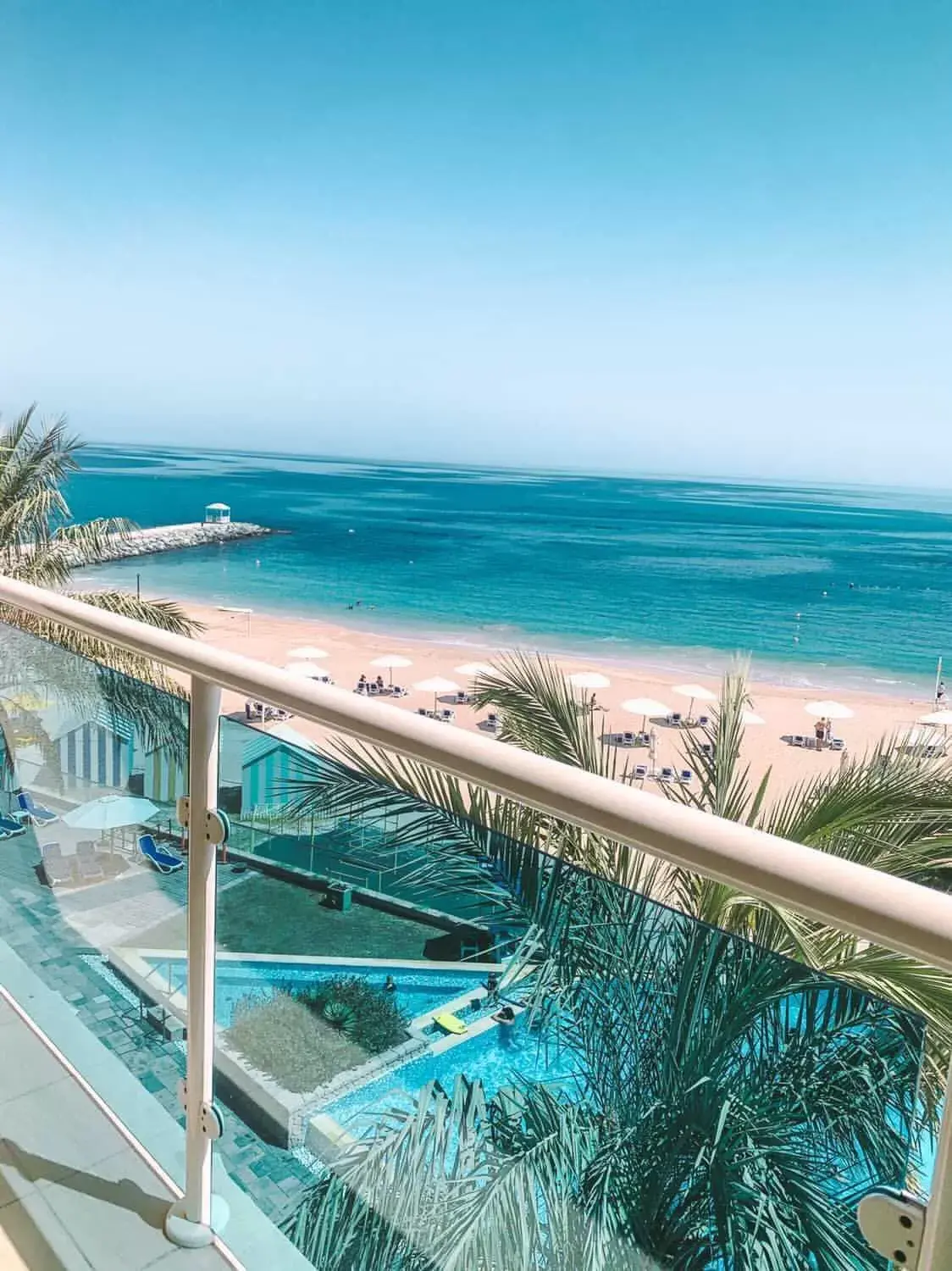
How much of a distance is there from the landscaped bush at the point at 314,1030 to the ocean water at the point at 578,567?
83.9 feet

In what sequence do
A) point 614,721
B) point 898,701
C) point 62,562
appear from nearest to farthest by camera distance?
point 62,562 → point 614,721 → point 898,701

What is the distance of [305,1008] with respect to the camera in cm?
124

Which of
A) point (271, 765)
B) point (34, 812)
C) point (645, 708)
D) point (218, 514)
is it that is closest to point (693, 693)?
point (645, 708)

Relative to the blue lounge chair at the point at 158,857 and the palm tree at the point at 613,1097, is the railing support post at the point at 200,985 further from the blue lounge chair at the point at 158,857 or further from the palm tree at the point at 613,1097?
the palm tree at the point at 613,1097

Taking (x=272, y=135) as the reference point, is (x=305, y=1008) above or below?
below

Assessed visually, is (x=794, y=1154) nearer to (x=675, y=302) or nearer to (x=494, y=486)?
(x=675, y=302)

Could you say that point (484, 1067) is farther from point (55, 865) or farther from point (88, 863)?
point (55, 865)

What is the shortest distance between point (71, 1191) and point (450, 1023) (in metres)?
0.93

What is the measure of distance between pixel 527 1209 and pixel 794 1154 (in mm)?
337

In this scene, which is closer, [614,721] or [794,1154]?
[794,1154]

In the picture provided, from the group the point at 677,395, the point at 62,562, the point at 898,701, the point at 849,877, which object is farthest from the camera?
the point at 677,395

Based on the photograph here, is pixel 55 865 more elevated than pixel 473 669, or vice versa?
pixel 55 865

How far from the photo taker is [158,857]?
151cm

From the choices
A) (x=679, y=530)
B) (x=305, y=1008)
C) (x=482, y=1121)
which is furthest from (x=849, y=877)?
(x=679, y=530)
